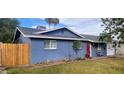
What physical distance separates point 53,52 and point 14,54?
130cm

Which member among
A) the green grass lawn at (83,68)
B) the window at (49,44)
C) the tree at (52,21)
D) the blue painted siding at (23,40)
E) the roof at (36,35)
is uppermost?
the tree at (52,21)

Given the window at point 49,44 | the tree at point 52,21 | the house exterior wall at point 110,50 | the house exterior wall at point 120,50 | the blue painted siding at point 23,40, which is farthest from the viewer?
the house exterior wall at point 110,50

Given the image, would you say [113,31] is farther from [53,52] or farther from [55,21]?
[53,52]

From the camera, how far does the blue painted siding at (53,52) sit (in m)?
6.52

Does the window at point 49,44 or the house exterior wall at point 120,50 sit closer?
the house exterior wall at point 120,50

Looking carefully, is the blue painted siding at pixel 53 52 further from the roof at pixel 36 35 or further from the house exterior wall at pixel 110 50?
the house exterior wall at pixel 110 50

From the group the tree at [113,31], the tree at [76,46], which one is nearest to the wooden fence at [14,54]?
the tree at [76,46]

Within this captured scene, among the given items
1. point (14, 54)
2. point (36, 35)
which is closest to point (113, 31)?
point (36, 35)

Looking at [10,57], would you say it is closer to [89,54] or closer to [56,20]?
[56,20]

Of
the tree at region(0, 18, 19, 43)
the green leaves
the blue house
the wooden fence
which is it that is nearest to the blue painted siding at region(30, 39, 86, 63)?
the blue house

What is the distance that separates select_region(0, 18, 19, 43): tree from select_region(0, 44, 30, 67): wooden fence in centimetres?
21

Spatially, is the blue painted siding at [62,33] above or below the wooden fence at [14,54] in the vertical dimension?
above
